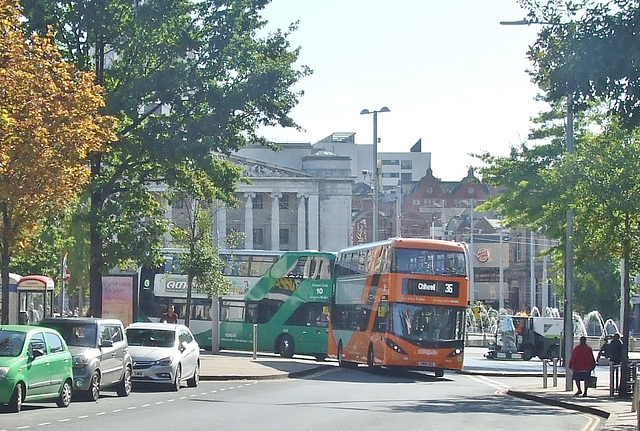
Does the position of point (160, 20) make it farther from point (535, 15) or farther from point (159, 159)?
point (535, 15)

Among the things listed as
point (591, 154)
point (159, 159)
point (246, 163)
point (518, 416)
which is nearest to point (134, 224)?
point (159, 159)

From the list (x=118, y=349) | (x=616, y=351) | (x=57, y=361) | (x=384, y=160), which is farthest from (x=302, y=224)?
(x=57, y=361)

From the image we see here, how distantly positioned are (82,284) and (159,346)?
31.6 m

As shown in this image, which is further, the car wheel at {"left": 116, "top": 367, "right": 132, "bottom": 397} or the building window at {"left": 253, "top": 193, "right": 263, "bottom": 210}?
the building window at {"left": 253, "top": 193, "right": 263, "bottom": 210}

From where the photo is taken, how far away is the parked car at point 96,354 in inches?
931

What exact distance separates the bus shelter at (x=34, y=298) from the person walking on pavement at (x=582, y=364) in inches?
782

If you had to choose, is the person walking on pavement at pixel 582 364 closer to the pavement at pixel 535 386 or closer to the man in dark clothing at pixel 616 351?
the pavement at pixel 535 386

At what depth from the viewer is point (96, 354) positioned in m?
24.1

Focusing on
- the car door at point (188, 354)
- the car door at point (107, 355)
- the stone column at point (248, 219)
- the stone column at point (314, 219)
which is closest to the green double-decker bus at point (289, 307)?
the car door at point (188, 354)

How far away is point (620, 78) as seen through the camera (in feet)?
57.9

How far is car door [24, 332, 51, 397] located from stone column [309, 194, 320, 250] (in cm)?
9589

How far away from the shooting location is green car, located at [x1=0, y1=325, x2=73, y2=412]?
19953 millimetres

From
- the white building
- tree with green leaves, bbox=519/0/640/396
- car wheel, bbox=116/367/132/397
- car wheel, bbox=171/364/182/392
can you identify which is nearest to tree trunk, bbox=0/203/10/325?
car wheel, bbox=116/367/132/397

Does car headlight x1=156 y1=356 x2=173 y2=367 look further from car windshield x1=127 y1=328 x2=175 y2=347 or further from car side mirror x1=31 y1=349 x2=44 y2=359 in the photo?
car side mirror x1=31 y1=349 x2=44 y2=359
